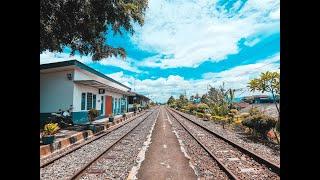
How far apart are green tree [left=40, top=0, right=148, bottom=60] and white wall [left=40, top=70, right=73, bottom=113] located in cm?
835

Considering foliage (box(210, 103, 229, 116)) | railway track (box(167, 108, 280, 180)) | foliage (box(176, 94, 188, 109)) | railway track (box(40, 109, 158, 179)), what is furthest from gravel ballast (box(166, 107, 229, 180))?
foliage (box(176, 94, 188, 109))

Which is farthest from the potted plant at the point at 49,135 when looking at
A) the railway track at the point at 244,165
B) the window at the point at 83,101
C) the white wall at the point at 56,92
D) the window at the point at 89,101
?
the window at the point at 89,101

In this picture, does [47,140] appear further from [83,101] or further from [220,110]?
[220,110]

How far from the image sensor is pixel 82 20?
40.7 feet

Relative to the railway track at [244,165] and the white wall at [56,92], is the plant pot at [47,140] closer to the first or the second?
the railway track at [244,165]

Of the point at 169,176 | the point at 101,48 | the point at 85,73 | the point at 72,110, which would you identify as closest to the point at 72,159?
the point at 169,176

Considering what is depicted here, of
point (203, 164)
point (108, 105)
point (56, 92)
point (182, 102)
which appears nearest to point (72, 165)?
point (203, 164)

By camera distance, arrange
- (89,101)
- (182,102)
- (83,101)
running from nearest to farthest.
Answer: (83,101), (89,101), (182,102)

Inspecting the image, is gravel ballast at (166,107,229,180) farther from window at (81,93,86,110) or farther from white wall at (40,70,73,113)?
window at (81,93,86,110)

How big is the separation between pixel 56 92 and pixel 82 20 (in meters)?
11.9

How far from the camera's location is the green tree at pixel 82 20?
11.4 metres

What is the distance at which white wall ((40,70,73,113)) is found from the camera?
893 inches
